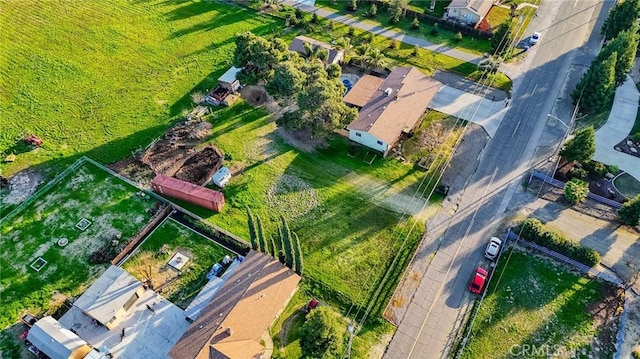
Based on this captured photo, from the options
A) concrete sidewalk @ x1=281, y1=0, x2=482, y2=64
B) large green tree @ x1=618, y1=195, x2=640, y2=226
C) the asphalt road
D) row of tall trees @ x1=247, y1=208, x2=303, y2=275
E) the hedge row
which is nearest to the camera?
the asphalt road

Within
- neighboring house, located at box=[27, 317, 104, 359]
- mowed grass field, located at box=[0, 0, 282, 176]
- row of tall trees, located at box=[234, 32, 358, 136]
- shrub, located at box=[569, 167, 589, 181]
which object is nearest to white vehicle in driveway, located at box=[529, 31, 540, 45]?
shrub, located at box=[569, 167, 589, 181]

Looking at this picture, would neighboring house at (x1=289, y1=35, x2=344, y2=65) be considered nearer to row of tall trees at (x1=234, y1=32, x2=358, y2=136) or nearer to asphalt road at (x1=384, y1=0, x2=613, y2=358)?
row of tall trees at (x1=234, y1=32, x2=358, y2=136)

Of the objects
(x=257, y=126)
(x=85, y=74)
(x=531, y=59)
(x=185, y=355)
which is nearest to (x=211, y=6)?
(x=85, y=74)

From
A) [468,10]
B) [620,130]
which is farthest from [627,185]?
[468,10]

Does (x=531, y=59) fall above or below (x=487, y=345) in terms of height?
above

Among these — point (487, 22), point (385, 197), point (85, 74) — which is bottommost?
point (385, 197)

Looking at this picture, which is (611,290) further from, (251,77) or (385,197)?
(251,77)
